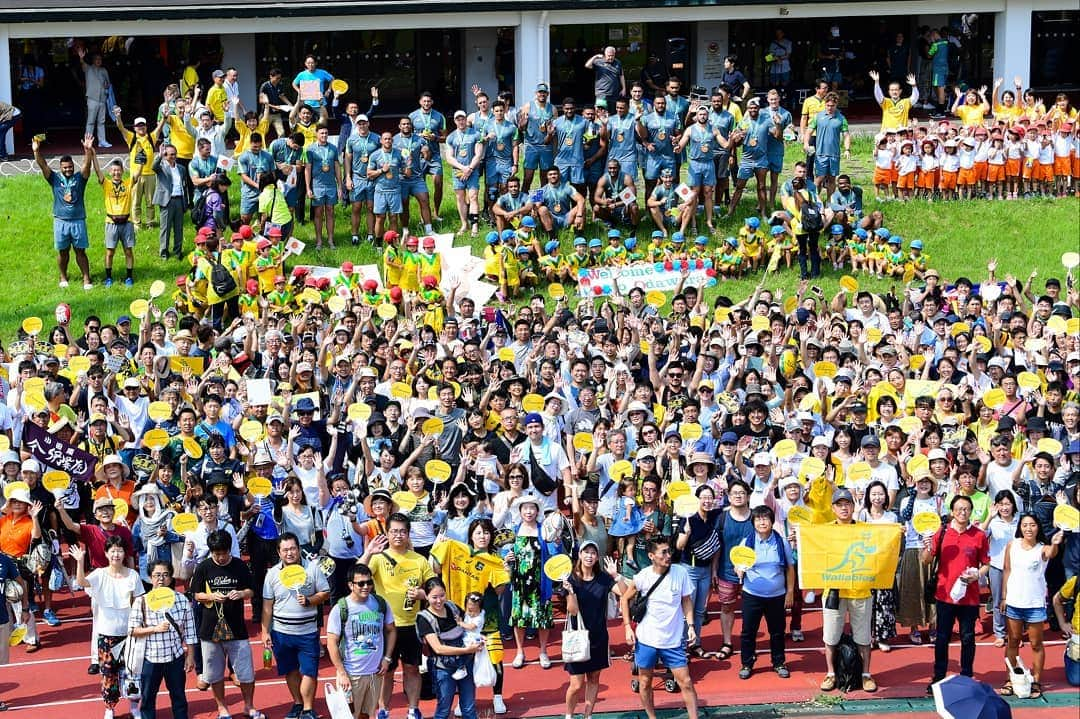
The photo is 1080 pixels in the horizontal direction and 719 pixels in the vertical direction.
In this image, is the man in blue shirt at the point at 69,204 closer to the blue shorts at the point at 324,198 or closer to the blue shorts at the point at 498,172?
the blue shorts at the point at 324,198

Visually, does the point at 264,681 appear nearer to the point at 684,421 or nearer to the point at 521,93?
the point at 684,421

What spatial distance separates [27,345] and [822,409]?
7636mm

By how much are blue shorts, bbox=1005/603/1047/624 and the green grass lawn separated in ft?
32.4

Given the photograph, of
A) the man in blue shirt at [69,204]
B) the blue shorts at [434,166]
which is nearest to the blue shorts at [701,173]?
the blue shorts at [434,166]

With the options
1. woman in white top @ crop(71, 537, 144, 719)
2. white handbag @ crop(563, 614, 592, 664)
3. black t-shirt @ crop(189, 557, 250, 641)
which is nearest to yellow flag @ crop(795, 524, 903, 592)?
white handbag @ crop(563, 614, 592, 664)

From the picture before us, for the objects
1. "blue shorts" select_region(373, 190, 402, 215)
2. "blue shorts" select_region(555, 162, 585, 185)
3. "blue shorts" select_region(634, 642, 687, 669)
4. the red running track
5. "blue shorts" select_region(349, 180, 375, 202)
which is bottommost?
the red running track

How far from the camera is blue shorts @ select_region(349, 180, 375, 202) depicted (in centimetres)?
2298

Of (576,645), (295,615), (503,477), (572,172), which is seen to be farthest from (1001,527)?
(572,172)

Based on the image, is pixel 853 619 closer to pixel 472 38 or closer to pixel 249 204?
pixel 249 204

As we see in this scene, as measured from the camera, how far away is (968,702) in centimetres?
865

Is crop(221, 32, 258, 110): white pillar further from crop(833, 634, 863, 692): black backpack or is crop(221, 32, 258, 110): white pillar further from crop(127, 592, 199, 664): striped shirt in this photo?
crop(833, 634, 863, 692): black backpack

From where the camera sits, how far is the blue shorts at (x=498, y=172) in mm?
23438

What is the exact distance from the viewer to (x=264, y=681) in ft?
43.4


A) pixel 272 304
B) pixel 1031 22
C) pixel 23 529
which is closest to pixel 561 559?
pixel 23 529
